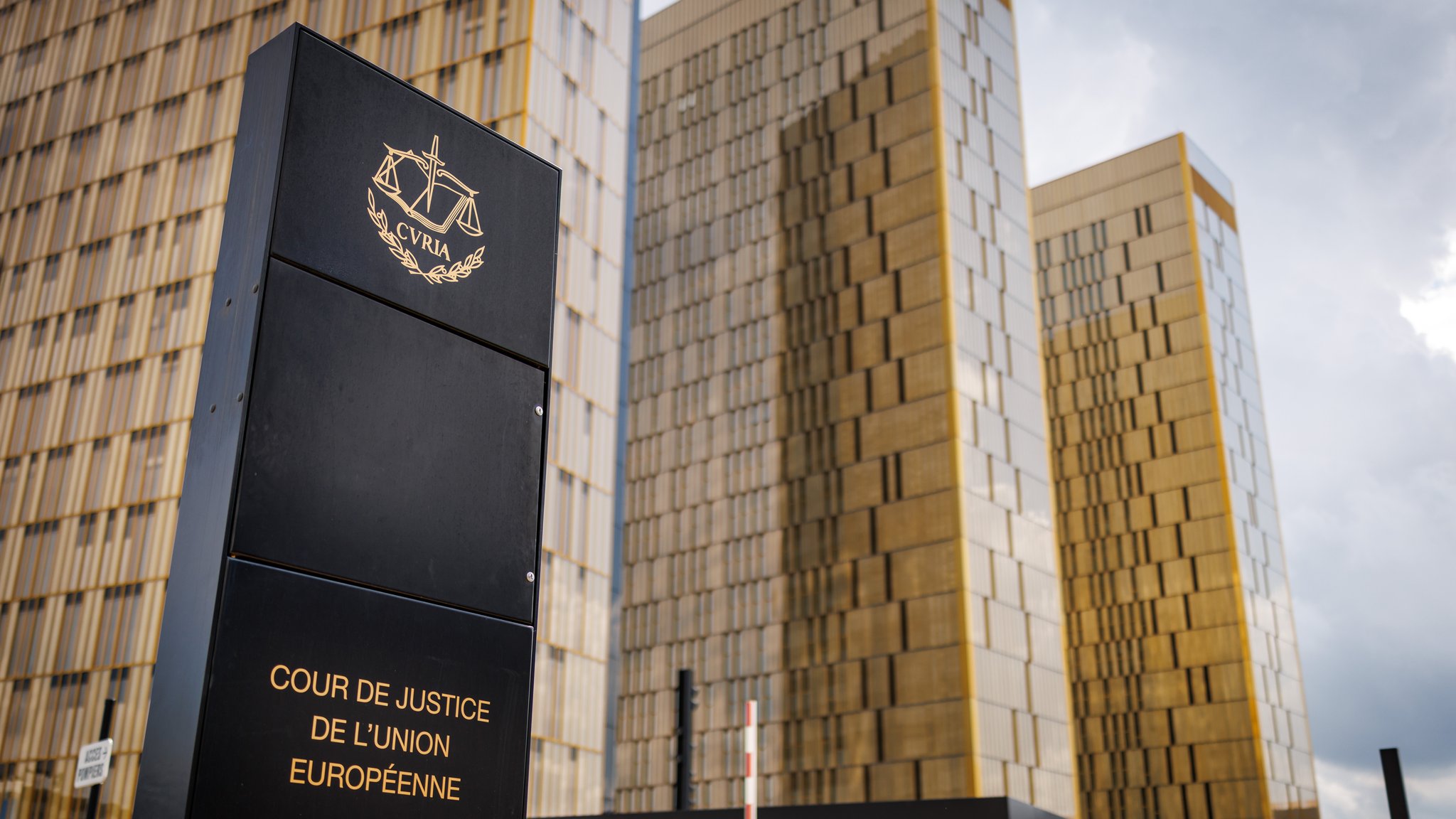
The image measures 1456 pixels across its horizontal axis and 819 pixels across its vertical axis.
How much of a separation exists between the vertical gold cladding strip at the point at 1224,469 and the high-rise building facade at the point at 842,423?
16687 mm

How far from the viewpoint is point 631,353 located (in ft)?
194

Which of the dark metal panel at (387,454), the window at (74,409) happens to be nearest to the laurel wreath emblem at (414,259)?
the dark metal panel at (387,454)

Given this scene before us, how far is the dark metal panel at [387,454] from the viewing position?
307 cm

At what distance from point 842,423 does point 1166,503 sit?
74.7ft

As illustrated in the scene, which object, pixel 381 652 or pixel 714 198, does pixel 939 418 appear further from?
pixel 381 652

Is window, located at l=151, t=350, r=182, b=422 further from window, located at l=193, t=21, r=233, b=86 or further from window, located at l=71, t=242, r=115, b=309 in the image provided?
window, located at l=193, t=21, r=233, b=86

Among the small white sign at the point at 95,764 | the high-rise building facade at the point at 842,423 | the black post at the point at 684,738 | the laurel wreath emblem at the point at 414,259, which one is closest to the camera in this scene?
the laurel wreath emblem at the point at 414,259

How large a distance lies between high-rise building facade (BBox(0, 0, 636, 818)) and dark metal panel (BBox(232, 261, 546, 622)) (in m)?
29.4

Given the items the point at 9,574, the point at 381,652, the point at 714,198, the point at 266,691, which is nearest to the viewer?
the point at 266,691

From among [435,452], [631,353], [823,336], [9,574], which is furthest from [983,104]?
[435,452]

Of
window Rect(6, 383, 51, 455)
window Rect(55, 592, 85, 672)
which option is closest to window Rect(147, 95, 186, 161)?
window Rect(6, 383, 51, 455)

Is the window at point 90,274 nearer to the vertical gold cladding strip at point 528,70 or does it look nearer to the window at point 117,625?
the window at point 117,625

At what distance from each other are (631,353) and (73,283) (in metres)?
23.9

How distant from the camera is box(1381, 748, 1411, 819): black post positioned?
1405 centimetres
